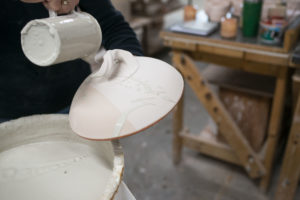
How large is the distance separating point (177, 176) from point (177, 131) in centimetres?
27

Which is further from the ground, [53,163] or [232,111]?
[53,163]

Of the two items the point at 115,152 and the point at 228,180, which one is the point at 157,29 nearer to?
the point at 228,180

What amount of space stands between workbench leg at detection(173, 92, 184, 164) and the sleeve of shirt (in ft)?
2.89

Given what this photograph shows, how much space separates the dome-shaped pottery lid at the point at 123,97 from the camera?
50 cm

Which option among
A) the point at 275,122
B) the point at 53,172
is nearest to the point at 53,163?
the point at 53,172

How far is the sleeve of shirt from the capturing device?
80 cm

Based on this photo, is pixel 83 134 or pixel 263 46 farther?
pixel 263 46

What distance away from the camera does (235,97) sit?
5.24ft

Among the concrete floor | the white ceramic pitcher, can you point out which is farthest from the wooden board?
the white ceramic pitcher

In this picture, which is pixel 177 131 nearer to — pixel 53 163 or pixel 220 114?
pixel 220 114

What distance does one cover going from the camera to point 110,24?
33.2 inches

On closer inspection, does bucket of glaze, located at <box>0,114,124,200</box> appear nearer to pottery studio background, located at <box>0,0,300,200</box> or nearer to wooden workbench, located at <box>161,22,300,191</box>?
pottery studio background, located at <box>0,0,300,200</box>

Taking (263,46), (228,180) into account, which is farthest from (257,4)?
(228,180)

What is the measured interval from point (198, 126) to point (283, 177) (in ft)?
2.78
